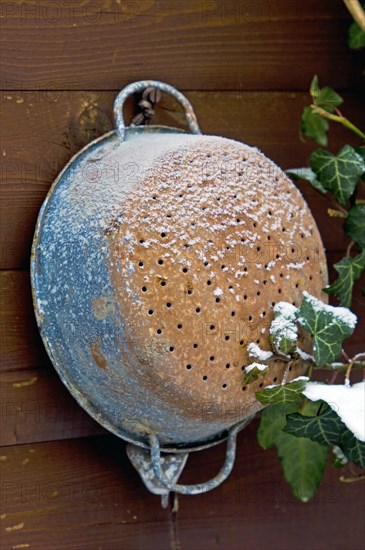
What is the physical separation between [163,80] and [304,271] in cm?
40

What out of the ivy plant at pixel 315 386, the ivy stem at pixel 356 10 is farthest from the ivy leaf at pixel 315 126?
the ivy plant at pixel 315 386

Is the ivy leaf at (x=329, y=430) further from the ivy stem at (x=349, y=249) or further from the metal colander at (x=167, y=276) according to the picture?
the ivy stem at (x=349, y=249)

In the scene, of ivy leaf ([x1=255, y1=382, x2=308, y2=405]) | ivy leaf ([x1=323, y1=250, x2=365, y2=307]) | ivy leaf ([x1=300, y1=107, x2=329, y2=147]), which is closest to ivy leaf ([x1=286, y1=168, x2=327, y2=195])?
ivy leaf ([x1=300, y1=107, x2=329, y2=147])

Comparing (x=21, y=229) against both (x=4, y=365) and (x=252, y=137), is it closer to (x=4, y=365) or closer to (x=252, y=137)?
(x=4, y=365)

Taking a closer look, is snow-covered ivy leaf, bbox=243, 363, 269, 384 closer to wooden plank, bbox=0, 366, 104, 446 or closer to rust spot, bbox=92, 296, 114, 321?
rust spot, bbox=92, 296, 114, 321

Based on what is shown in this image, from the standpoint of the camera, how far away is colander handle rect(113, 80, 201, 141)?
49.3 inches

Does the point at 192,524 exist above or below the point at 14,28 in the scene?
below

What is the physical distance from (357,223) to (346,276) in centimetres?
11

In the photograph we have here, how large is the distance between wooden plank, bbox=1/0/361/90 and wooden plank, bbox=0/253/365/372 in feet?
0.97

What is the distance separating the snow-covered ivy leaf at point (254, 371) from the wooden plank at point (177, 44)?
51 centimetres

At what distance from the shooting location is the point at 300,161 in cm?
150

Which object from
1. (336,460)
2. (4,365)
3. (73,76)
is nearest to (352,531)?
(336,460)

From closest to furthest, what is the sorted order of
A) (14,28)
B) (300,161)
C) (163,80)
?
(14,28)
(163,80)
(300,161)

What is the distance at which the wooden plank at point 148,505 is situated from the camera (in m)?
1.34
